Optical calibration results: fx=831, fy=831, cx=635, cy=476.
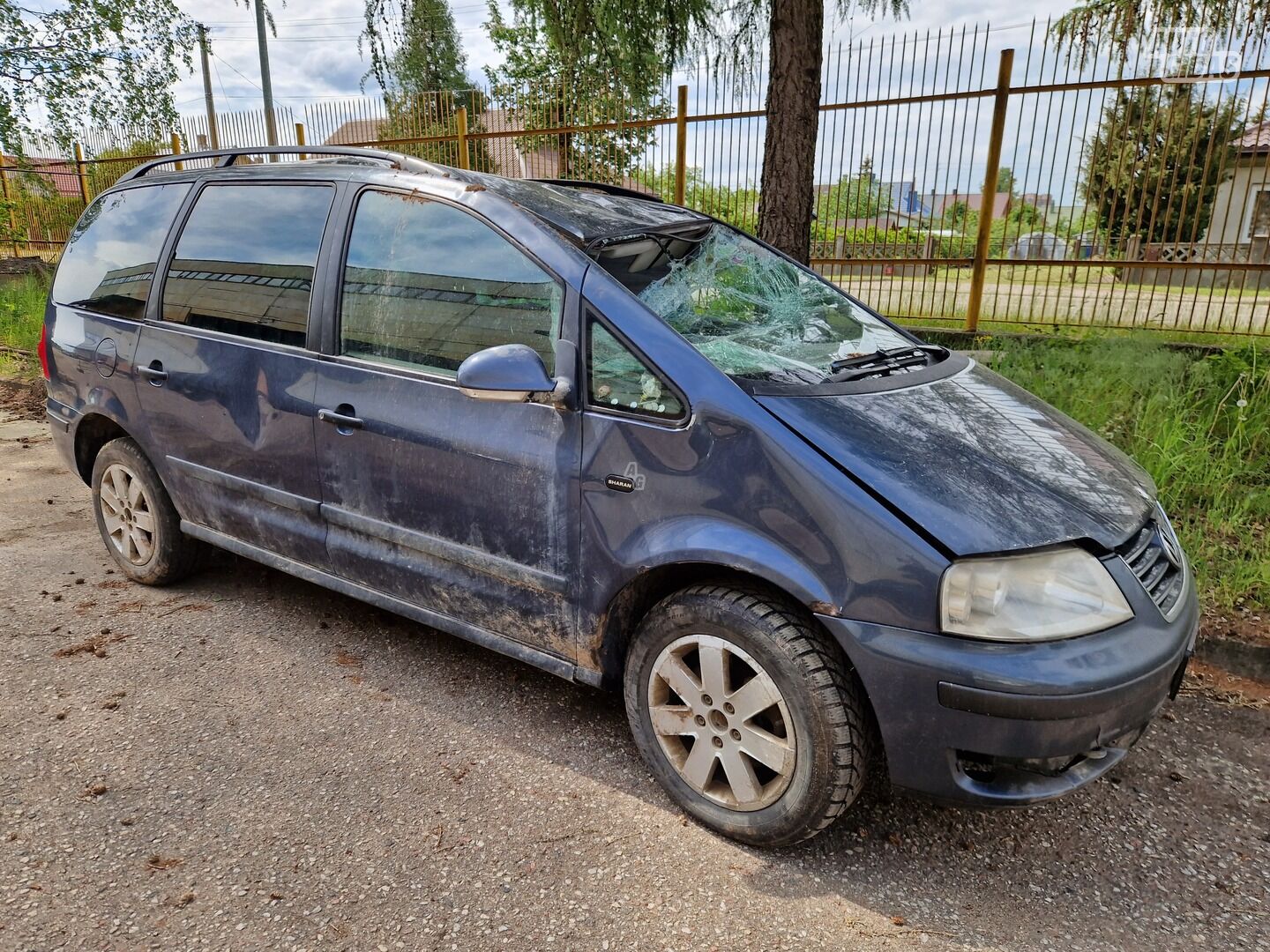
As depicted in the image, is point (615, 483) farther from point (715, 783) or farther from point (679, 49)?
point (679, 49)

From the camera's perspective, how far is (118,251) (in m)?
3.74

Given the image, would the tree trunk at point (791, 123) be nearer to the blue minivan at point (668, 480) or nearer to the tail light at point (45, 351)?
the blue minivan at point (668, 480)

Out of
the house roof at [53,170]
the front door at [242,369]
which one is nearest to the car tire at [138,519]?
the front door at [242,369]

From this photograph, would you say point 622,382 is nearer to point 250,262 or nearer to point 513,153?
point 250,262

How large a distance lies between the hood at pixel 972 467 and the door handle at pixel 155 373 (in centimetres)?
260

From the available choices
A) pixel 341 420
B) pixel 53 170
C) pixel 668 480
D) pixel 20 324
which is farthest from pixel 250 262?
pixel 53 170

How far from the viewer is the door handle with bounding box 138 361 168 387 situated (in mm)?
3424

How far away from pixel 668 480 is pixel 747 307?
91 cm

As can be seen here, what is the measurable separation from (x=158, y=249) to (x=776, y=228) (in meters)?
3.74

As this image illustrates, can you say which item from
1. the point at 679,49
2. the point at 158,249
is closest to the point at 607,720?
the point at 158,249

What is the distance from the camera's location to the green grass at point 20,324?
336 inches

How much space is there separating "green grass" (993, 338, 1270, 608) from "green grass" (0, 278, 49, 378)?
8.51 meters

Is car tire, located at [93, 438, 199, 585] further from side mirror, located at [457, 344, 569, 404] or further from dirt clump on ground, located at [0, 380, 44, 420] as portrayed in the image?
dirt clump on ground, located at [0, 380, 44, 420]

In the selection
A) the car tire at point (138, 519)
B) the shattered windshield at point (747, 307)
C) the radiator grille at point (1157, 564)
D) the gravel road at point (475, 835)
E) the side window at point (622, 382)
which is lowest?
the gravel road at point (475, 835)
